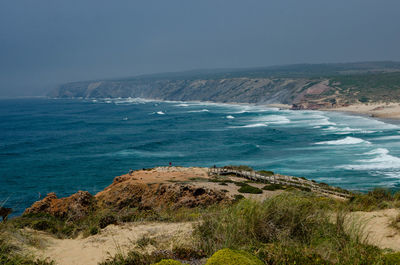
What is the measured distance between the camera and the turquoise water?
3703 cm

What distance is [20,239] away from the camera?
31.1 feet

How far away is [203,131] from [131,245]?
67.9m

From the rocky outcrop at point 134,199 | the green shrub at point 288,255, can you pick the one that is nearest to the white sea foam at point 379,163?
the rocky outcrop at point 134,199

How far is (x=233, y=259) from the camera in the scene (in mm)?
6059

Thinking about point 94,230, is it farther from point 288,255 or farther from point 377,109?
point 377,109

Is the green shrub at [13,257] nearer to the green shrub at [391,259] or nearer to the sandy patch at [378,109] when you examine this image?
the green shrub at [391,259]

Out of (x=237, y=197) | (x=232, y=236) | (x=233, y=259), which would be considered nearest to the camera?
(x=233, y=259)

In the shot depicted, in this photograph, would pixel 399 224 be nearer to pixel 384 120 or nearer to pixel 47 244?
pixel 47 244

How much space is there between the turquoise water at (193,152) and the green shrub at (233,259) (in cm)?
2689

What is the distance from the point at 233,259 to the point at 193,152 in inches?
1909

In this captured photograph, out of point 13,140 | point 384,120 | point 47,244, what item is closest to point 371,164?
point 47,244

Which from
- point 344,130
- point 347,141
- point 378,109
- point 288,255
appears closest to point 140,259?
point 288,255

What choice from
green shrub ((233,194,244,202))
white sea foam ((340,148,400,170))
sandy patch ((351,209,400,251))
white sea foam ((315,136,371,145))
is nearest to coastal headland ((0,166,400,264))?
sandy patch ((351,209,400,251))

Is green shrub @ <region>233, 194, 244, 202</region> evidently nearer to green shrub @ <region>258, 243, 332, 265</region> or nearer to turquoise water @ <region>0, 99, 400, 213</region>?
green shrub @ <region>258, 243, 332, 265</region>
